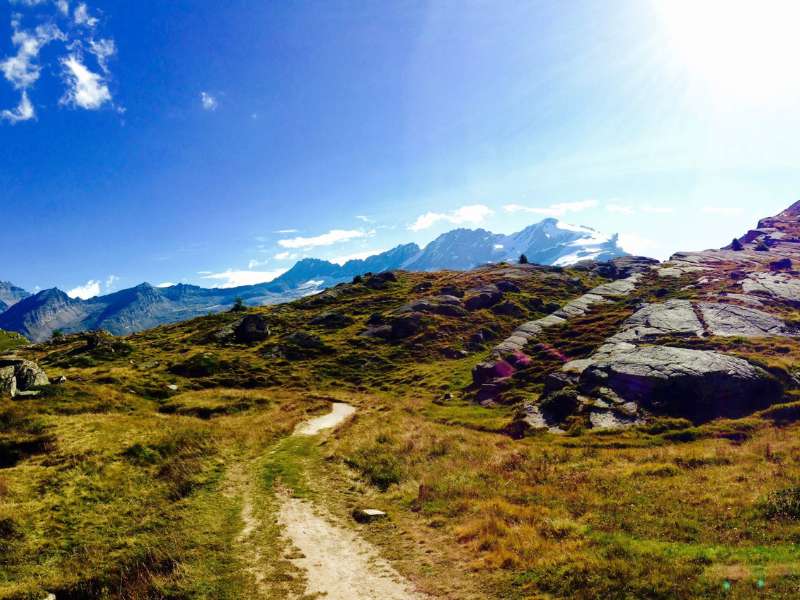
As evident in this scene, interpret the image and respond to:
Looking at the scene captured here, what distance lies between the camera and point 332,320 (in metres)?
111

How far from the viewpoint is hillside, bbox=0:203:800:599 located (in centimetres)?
1550

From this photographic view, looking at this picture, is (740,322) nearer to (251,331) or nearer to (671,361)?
(671,361)

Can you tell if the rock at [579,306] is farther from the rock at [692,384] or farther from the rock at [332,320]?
the rock at [332,320]

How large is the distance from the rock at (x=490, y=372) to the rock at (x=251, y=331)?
5870cm

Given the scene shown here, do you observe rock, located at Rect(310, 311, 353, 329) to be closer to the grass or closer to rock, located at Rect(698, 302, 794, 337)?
the grass

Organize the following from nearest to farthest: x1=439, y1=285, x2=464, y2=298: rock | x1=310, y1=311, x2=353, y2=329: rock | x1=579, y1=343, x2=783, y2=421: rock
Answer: x1=579, y1=343, x2=783, y2=421: rock < x1=310, y1=311, x2=353, y2=329: rock < x1=439, y1=285, x2=464, y2=298: rock

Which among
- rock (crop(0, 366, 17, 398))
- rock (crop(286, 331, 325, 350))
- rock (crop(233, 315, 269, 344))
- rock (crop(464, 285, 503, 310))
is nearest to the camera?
rock (crop(0, 366, 17, 398))

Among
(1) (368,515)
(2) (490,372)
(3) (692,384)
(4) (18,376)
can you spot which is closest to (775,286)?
(3) (692,384)

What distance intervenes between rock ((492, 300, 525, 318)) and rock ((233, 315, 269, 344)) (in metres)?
60.3

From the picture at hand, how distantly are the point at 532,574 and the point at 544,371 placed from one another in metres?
47.2

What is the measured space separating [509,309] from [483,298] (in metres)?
9.41

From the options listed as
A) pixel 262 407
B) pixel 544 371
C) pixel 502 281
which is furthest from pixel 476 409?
pixel 502 281

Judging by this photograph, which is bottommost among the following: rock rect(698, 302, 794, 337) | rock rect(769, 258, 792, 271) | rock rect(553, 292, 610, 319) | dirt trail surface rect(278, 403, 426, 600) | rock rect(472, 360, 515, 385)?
dirt trail surface rect(278, 403, 426, 600)

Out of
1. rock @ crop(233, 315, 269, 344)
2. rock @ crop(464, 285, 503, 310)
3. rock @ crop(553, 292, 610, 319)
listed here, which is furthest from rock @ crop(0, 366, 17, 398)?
rock @ crop(464, 285, 503, 310)
